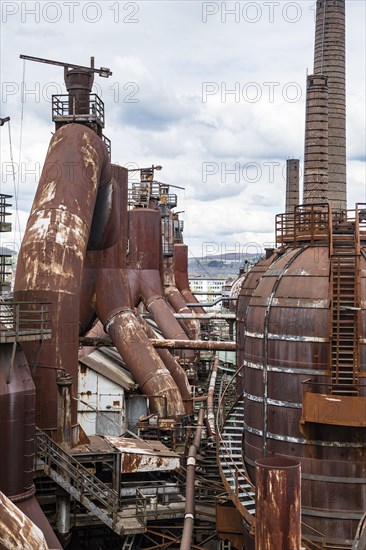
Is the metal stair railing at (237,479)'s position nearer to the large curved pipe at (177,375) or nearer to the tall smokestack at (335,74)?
the large curved pipe at (177,375)

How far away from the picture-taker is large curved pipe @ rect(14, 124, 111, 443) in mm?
15680

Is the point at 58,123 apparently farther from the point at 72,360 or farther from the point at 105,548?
the point at 105,548

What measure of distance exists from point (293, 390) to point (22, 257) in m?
7.84

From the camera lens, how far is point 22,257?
16.4 meters

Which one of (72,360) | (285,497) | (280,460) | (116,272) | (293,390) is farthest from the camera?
(116,272)

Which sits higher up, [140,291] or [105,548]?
Result: [140,291]

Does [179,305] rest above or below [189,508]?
above

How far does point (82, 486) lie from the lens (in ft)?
47.4

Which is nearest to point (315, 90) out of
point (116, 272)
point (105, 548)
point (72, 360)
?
point (116, 272)

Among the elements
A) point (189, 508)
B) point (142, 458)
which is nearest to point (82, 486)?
point (189, 508)

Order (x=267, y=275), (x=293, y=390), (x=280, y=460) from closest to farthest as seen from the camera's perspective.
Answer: (x=280, y=460) → (x=293, y=390) → (x=267, y=275)

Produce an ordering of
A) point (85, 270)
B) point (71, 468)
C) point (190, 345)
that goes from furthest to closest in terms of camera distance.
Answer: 1. point (190, 345)
2. point (85, 270)
3. point (71, 468)

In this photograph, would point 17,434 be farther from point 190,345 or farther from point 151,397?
point 190,345

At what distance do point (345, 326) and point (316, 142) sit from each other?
1614 cm
